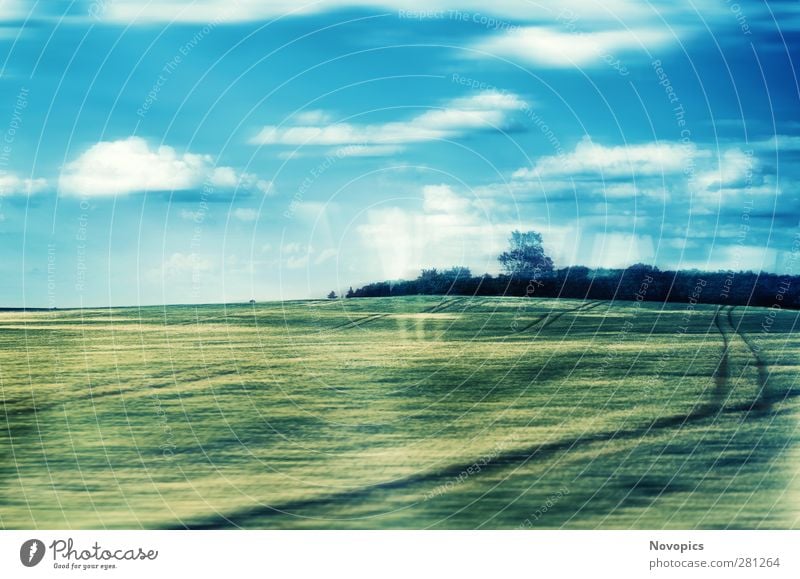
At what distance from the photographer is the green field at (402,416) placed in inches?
247

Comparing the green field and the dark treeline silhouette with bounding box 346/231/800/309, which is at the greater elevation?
the dark treeline silhouette with bounding box 346/231/800/309

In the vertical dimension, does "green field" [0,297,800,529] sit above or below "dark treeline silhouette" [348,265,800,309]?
below

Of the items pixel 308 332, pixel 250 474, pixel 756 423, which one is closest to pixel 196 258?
pixel 308 332

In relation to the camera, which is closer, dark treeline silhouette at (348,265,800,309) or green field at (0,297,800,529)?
green field at (0,297,800,529)

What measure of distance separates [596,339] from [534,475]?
1040 mm

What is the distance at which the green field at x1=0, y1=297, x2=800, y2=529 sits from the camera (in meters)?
6.28

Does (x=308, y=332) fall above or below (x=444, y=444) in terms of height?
above

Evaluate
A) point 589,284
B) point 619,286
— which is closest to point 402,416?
point 589,284

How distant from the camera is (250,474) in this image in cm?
634

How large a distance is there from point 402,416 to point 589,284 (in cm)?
135

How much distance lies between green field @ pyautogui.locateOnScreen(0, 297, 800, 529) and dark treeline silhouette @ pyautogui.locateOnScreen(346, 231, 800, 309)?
100 millimetres

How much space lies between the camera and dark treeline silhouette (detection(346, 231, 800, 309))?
660cm

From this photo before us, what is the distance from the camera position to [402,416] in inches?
258
